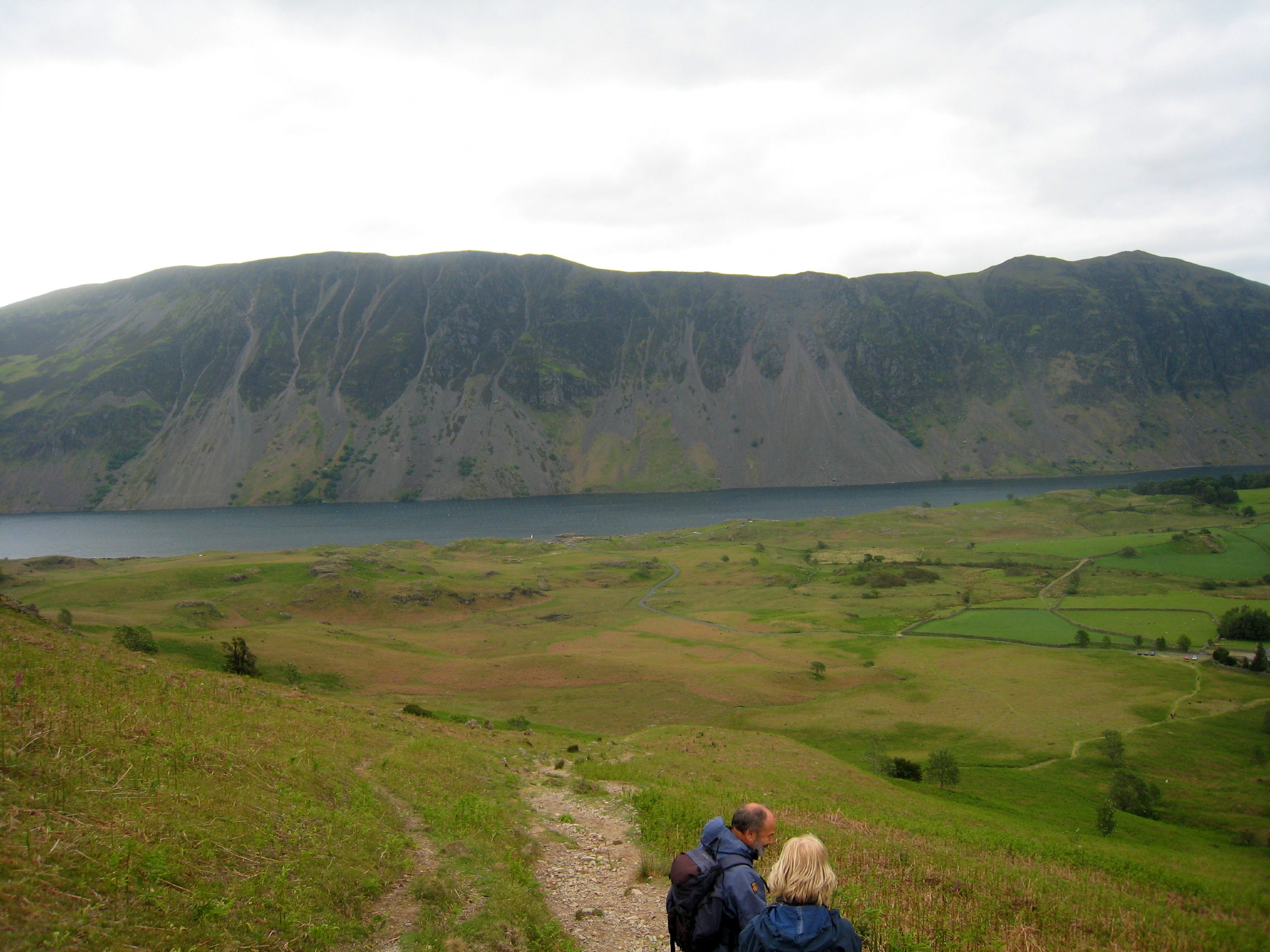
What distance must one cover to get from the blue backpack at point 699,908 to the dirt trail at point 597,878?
19.0 ft

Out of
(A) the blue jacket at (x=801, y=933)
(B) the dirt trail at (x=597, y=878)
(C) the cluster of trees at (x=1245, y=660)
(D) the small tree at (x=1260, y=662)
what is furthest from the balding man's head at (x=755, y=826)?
(D) the small tree at (x=1260, y=662)

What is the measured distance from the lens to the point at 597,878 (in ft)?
53.6

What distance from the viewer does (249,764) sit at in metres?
16.9

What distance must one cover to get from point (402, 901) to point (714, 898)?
8.25 meters

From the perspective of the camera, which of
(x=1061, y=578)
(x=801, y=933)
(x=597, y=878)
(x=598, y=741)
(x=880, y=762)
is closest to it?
(x=801, y=933)

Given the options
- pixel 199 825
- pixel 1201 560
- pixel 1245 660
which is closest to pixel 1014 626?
pixel 1245 660

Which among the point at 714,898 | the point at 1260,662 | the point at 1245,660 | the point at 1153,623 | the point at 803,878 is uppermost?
the point at 803,878

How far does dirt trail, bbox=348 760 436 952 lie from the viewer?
11695 mm

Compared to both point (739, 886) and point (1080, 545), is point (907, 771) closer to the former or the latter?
point (739, 886)

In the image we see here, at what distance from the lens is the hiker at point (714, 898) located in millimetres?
7801

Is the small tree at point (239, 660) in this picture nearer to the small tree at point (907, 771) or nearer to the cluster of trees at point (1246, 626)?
the small tree at point (907, 771)

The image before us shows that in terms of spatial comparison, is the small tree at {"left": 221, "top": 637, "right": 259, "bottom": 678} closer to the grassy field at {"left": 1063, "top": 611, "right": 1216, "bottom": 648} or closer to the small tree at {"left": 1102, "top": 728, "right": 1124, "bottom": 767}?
the small tree at {"left": 1102, "top": 728, "right": 1124, "bottom": 767}

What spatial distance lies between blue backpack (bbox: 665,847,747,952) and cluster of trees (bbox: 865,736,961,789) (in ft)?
146

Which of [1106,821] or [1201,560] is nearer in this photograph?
[1106,821]
